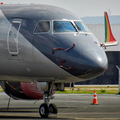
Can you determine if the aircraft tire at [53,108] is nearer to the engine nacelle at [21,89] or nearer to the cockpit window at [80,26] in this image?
the engine nacelle at [21,89]

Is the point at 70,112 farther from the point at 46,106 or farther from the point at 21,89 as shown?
the point at 46,106

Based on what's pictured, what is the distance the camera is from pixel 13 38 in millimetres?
14969

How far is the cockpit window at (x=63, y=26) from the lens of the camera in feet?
48.7

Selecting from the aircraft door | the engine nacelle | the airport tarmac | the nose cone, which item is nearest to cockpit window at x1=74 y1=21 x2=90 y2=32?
the nose cone

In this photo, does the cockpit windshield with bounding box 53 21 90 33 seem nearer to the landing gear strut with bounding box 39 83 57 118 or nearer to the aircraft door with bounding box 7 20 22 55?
the aircraft door with bounding box 7 20 22 55

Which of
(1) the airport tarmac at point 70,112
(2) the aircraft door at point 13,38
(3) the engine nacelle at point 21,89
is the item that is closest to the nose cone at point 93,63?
(2) the aircraft door at point 13,38

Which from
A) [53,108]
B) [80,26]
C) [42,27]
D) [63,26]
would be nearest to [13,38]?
[42,27]

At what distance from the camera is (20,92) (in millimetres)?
19688

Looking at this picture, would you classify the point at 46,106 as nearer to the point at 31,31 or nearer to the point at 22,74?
the point at 22,74

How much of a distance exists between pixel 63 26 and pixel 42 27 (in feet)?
2.77

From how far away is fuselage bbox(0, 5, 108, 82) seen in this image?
1398 centimetres

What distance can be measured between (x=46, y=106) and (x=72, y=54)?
9.51 feet

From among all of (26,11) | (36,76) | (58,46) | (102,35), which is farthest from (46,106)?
(102,35)

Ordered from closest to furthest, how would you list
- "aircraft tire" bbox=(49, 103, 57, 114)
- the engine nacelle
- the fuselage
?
1. the fuselage
2. "aircraft tire" bbox=(49, 103, 57, 114)
3. the engine nacelle
